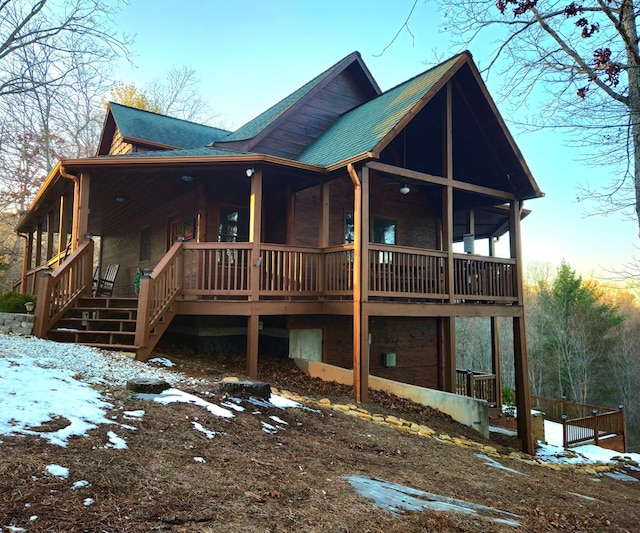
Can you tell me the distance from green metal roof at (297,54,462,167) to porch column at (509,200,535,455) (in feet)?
11.9

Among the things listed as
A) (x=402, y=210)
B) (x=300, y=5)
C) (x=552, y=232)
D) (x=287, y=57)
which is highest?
(x=287, y=57)

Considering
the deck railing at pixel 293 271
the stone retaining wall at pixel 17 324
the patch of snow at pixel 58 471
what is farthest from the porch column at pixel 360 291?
the patch of snow at pixel 58 471

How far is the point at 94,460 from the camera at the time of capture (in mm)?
3230

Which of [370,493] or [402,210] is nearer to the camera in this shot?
[370,493]

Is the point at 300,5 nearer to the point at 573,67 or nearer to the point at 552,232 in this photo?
the point at 573,67

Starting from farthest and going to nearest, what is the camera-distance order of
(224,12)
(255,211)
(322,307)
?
(224,12), (322,307), (255,211)

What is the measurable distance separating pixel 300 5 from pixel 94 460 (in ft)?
33.1

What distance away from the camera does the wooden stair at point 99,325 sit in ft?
27.8

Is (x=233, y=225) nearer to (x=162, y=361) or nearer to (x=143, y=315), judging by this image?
(x=143, y=315)

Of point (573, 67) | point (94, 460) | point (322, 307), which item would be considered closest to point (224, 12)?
point (322, 307)

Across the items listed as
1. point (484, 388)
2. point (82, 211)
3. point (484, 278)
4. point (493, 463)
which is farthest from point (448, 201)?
point (82, 211)

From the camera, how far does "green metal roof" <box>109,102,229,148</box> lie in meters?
14.6

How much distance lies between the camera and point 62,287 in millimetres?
8812

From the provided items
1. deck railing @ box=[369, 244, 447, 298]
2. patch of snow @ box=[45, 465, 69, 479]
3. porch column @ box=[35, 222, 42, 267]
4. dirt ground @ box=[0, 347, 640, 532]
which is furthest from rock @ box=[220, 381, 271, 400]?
porch column @ box=[35, 222, 42, 267]
